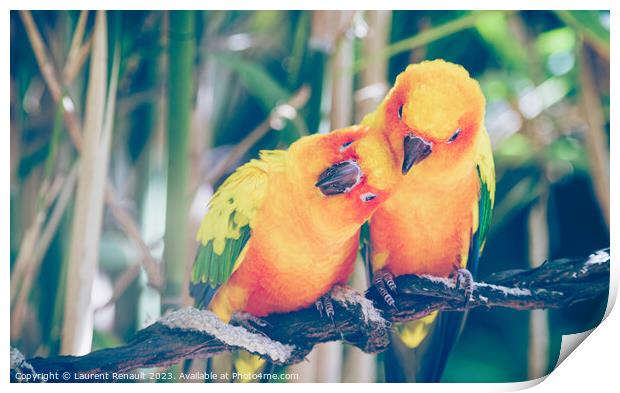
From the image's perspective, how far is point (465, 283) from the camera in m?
0.98

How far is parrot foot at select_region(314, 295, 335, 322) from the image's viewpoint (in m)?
0.96

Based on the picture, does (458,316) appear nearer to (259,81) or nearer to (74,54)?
(259,81)

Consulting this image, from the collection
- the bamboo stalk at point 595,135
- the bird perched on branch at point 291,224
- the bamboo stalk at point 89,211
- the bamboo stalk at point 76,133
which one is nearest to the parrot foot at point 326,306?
the bird perched on branch at point 291,224

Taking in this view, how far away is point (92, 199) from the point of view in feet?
3.27

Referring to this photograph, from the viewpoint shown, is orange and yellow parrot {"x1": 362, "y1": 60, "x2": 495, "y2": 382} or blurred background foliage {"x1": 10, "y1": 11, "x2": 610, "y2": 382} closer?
orange and yellow parrot {"x1": 362, "y1": 60, "x2": 495, "y2": 382}

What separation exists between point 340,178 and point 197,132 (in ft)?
0.91

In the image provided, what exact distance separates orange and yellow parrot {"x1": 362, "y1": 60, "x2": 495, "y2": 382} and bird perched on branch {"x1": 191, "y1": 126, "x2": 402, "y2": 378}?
0.03 meters

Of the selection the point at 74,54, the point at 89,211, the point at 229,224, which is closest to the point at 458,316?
the point at 229,224

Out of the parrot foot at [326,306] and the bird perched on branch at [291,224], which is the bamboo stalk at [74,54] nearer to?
the bird perched on branch at [291,224]

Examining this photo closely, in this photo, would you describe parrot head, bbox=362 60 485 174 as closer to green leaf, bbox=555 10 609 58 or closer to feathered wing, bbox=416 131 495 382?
feathered wing, bbox=416 131 495 382

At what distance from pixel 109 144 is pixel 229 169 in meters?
0.20

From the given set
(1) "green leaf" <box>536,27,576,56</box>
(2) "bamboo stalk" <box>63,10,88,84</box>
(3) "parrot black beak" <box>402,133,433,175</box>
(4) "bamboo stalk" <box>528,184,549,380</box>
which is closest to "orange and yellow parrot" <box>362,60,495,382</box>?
(3) "parrot black beak" <box>402,133,433,175</box>

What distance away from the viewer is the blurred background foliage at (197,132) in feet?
3.30
